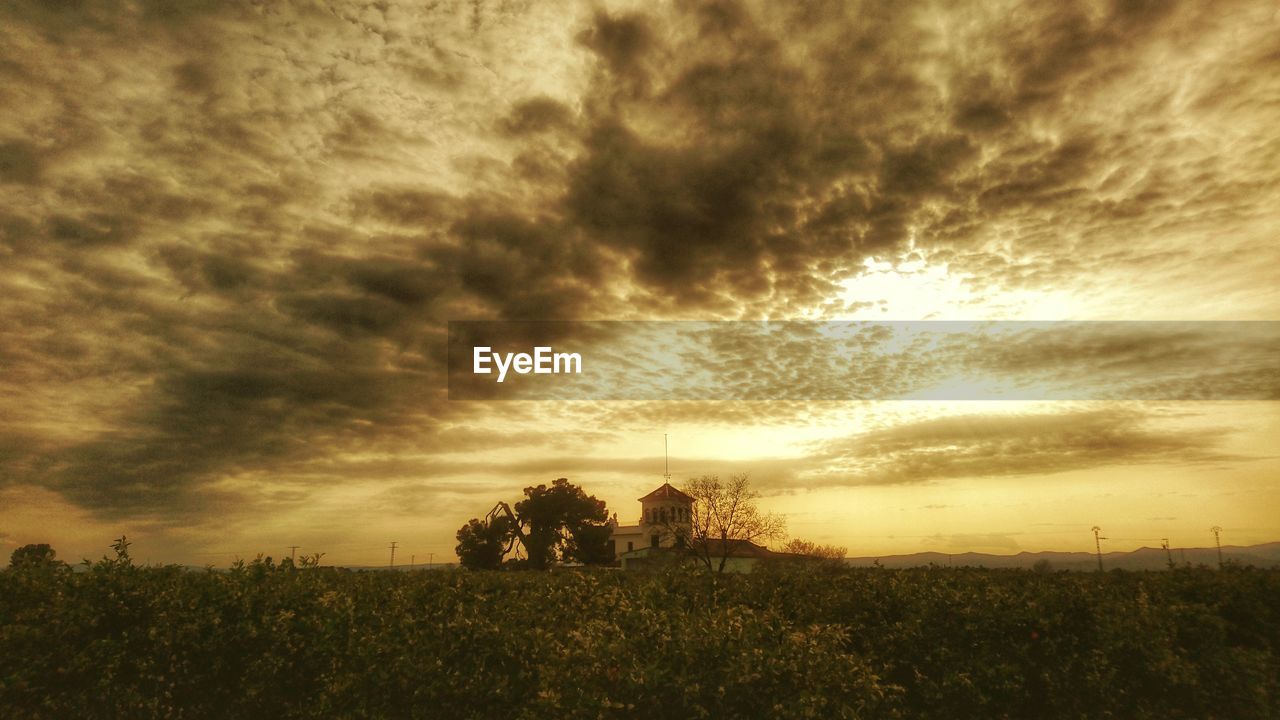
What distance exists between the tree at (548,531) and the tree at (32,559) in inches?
2138

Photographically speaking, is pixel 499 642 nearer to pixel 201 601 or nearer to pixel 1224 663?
pixel 201 601

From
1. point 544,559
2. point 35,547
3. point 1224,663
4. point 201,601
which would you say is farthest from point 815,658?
point 544,559

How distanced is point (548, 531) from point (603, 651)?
6254cm

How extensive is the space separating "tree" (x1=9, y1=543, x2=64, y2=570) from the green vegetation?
9.2 inches

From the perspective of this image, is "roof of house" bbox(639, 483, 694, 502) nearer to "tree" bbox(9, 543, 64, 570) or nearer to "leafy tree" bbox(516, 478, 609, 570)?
"leafy tree" bbox(516, 478, 609, 570)

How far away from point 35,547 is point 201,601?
3604mm

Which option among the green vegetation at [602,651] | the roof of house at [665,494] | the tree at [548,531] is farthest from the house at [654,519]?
the green vegetation at [602,651]

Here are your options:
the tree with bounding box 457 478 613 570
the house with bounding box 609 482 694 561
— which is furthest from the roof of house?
the tree with bounding box 457 478 613 570

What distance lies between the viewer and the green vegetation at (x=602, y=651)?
6648 mm

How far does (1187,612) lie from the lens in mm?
8445

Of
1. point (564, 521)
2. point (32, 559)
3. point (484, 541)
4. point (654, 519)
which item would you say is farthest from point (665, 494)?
point (32, 559)

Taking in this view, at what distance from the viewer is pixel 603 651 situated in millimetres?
6805

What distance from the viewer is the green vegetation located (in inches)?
262

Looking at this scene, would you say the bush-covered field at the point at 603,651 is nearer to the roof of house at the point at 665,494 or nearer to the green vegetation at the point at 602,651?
the green vegetation at the point at 602,651
